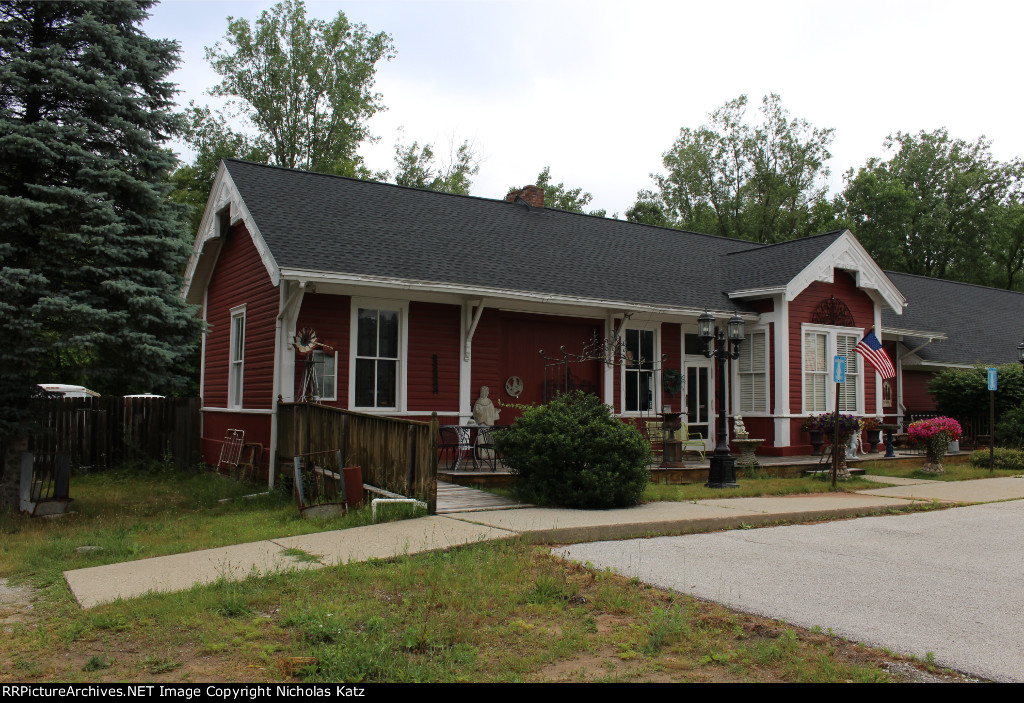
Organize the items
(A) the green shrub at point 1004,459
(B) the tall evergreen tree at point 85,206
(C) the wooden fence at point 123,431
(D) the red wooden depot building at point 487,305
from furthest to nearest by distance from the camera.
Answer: (A) the green shrub at point 1004,459, (C) the wooden fence at point 123,431, (D) the red wooden depot building at point 487,305, (B) the tall evergreen tree at point 85,206

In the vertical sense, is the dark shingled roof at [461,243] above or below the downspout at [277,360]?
above

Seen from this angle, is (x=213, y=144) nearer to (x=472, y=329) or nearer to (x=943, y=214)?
(x=472, y=329)

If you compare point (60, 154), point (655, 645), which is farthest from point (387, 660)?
point (60, 154)

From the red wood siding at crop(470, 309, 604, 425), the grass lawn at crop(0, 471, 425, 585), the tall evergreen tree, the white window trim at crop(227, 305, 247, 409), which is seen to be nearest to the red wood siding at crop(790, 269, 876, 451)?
the red wood siding at crop(470, 309, 604, 425)

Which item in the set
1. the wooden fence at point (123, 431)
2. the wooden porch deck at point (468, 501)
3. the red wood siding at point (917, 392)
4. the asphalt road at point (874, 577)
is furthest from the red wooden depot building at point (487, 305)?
the asphalt road at point (874, 577)

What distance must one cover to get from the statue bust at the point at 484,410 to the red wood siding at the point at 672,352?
433 cm

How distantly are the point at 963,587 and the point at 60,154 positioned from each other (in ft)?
38.7

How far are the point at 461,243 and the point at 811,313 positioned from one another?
7939 mm

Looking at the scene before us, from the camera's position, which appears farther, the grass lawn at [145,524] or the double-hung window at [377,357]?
the double-hung window at [377,357]

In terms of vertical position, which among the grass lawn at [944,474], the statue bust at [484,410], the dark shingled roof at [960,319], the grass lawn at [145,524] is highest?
the dark shingled roof at [960,319]

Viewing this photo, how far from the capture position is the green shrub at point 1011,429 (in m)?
20.2

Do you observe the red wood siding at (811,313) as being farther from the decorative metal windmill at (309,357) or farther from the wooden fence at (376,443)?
the wooden fence at (376,443)

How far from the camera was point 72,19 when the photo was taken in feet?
38.2

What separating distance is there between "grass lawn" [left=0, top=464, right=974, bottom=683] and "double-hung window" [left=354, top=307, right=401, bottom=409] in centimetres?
663
